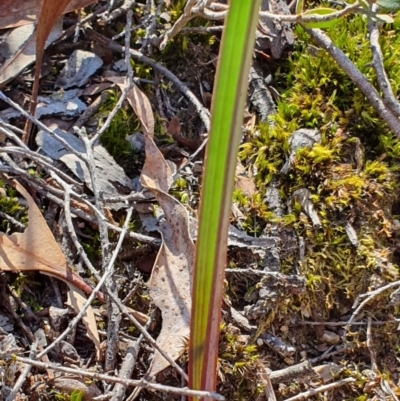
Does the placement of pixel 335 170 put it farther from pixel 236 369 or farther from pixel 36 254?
pixel 36 254

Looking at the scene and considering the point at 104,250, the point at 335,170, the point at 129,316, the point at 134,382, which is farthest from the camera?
the point at 335,170

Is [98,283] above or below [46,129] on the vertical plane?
below

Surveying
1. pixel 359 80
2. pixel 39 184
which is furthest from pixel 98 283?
pixel 359 80

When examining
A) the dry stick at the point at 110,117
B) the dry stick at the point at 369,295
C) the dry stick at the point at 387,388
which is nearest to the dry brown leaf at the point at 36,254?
the dry stick at the point at 110,117

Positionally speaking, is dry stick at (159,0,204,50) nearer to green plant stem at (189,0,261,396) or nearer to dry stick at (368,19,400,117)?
dry stick at (368,19,400,117)

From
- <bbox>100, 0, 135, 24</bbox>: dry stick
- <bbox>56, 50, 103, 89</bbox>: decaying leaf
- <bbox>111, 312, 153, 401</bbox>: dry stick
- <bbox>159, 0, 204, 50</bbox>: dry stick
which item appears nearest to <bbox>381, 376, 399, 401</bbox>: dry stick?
<bbox>111, 312, 153, 401</bbox>: dry stick
